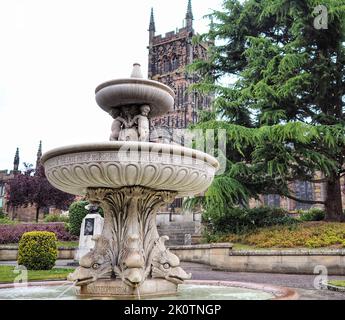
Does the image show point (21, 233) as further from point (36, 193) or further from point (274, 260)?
point (274, 260)

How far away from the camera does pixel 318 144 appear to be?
1555 cm

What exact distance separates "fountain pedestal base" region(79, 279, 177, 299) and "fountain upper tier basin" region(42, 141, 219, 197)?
1.25m

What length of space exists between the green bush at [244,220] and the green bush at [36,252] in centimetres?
755

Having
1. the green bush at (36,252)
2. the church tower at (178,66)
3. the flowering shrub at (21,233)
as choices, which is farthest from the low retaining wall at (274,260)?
the church tower at (178,66)

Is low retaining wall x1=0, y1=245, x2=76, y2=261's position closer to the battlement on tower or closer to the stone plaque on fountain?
the stone plaque on fountain

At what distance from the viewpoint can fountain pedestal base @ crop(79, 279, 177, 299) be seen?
484 cm

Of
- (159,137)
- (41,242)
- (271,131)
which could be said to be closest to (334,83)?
(271,131)

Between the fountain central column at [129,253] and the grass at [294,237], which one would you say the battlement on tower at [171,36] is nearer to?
the grass at [294,237]

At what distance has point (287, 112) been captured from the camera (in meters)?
17.1

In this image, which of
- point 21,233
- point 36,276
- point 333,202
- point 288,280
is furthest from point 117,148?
point 21,233

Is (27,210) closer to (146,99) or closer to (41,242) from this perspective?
(41,242)
